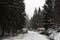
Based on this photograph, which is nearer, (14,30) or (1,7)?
(1,7)

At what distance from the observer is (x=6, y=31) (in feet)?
119

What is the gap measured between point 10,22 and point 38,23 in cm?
6213

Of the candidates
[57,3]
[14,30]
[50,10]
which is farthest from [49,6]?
[57,3]

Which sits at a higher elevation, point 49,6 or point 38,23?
point 49,6

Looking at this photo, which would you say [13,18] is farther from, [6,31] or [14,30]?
[14,30]

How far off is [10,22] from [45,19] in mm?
18856

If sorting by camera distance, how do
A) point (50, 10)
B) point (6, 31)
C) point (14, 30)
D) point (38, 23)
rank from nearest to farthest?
point (6, 31)
point (14, 30)
point (50, 10)
point (38, 23)

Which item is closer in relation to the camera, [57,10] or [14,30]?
[57,10]

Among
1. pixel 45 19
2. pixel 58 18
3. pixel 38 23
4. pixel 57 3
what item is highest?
pixel 57 3

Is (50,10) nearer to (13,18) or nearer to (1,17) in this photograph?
(13,18)

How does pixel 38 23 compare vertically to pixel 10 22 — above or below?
below

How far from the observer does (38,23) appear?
9206 centimetres

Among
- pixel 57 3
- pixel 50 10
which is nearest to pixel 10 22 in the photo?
pixel 50 10

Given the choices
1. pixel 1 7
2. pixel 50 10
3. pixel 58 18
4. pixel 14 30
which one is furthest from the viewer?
pixel 50 10
